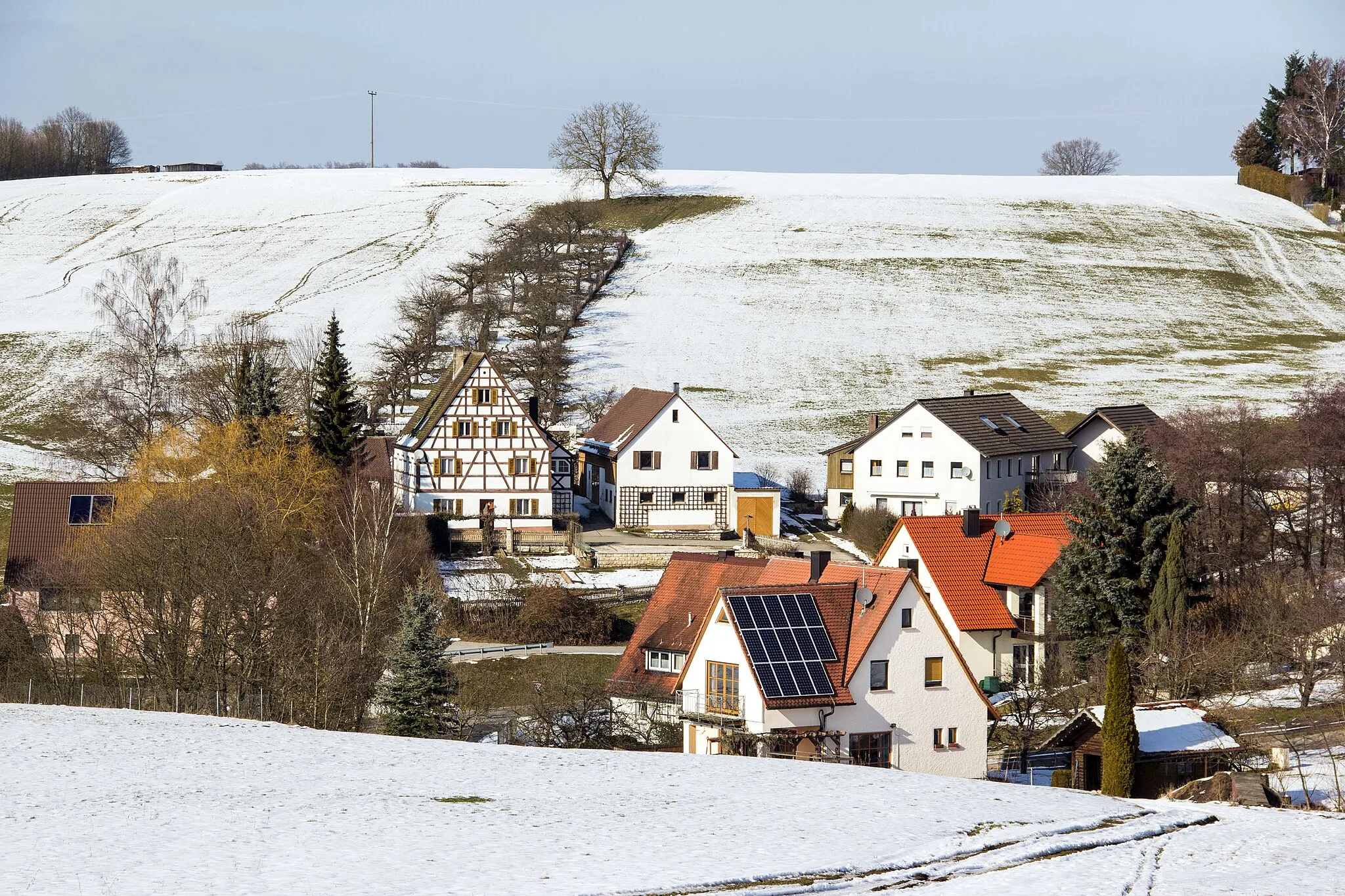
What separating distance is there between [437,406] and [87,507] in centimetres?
1745

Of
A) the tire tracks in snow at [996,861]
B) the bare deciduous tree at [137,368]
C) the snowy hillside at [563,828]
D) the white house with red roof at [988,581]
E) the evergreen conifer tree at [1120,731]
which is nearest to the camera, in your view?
the tire tracks in snow at [996,861]

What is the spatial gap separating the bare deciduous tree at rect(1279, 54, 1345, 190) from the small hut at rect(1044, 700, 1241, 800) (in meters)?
118

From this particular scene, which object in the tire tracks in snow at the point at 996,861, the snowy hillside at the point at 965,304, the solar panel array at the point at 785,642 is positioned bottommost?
the tire tracks in snow at the point at 996,861

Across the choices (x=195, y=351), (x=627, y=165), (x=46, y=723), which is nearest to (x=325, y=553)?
(x=46, y=723)

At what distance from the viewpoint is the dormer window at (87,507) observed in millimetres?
51938

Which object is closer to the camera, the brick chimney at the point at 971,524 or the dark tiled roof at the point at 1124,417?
the brick chimney at the point at 971,524

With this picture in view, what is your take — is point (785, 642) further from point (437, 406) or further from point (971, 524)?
point (437, 406)

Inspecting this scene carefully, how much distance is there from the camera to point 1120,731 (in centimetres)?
3042

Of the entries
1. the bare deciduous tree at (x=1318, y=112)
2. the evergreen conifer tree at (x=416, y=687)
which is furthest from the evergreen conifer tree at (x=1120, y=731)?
the bare deciduous tree at (x=1318, y=112)

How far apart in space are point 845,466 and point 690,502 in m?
8.32

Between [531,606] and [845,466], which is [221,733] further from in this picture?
[845,466]

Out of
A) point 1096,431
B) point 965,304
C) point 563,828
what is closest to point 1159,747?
point 563,828

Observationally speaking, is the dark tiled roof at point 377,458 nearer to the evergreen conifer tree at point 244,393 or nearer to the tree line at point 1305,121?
the evergreen conifer tree at point 244,393

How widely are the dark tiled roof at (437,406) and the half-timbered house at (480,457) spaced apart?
0.04 metres
